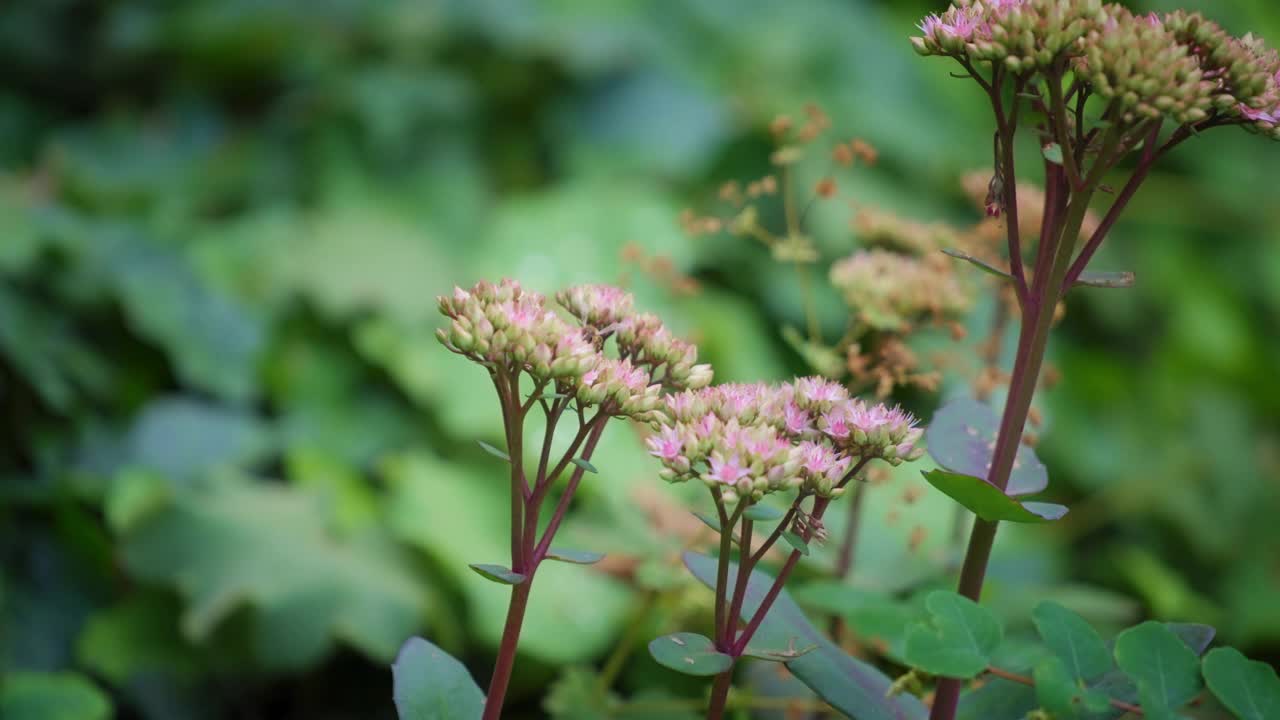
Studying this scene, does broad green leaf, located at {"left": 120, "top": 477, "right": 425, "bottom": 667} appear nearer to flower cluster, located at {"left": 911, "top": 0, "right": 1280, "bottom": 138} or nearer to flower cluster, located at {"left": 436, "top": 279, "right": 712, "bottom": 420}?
flower cluster, located at {"left": 436, "top": 279, "right": 712, "bottom": 420}

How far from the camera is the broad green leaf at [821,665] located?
1.94ft

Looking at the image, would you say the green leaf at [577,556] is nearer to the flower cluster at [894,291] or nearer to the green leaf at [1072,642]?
the green leaf at [1072,642]

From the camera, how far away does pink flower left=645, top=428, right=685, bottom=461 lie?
536 millimetres

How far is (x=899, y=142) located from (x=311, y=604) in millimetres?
1783

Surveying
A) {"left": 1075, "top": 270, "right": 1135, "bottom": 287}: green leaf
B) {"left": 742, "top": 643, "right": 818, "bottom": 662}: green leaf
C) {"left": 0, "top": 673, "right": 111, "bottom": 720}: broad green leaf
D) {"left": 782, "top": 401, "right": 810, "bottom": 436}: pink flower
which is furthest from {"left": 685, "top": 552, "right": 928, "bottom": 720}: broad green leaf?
{"left": 0, "top": 673, "right": 111, "bottom": 720}: broad green leaf

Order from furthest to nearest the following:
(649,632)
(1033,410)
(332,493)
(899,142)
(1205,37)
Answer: (899,142) → (332,493) → (649,632) → (1033,410) → (1205,37)

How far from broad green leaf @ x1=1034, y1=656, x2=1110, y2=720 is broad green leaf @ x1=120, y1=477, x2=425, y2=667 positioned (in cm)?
91

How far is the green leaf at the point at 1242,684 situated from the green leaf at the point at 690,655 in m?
0.26

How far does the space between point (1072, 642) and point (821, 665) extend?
0.15 m

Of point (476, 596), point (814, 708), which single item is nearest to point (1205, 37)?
point (814, 708)

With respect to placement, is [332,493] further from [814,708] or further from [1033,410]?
[1033,410]

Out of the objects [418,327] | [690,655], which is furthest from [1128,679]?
[418,327]

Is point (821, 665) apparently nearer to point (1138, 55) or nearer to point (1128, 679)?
point (1128, 679)

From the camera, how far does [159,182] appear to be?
2.30m
